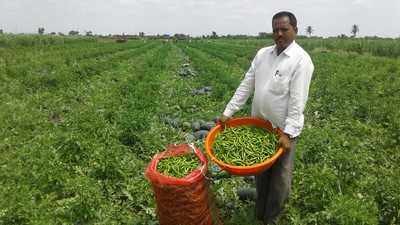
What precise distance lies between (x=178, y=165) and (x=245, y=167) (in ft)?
2.42

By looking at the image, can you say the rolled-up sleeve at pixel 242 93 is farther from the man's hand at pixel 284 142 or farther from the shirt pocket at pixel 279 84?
the man's hand at pixel 284 142

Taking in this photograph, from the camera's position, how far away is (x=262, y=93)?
4078 millimetres

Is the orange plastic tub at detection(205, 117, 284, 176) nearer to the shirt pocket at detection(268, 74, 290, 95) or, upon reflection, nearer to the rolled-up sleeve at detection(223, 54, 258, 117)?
the rolled-up sleeve at detection(223, 54, 258, 117)

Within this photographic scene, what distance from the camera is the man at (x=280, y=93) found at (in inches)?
149

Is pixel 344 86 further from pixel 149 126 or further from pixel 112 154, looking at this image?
→ pixel 112 154

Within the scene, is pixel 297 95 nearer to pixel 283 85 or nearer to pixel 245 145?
pixel 283 85

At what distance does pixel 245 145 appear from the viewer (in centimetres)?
407

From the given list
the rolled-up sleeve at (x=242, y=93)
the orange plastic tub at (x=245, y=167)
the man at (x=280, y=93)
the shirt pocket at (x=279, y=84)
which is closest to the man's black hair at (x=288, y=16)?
the man at (x=280, y=93)

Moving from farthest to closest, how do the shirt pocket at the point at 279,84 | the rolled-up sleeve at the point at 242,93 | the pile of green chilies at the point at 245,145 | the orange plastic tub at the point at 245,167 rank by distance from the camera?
the rolled-up sleeve at the point at 242,93
the pile of green chilies at the point at 245,145
the shirt pocket at the point at 279,84
the orange plastic tub at the point at 245,167

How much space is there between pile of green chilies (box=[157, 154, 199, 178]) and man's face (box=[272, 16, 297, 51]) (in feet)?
4.72

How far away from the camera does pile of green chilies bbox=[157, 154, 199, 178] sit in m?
Result: 4.00

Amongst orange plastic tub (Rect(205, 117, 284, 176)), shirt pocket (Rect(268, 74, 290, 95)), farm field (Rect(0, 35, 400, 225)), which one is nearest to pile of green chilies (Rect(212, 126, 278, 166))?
orange plastic tub (Rect(205, 117, 284, 176))

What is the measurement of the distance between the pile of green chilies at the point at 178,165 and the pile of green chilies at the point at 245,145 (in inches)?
10.6

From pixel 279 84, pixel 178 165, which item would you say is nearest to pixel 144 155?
pixel 178 165
